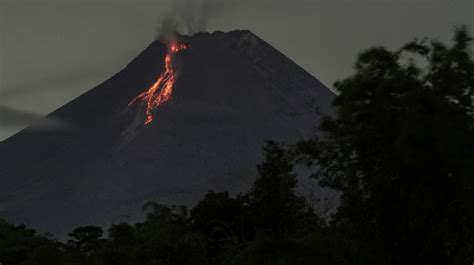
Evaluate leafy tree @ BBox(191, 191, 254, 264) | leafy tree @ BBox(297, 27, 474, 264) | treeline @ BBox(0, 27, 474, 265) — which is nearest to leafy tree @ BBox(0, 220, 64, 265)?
leafy tree @ BBox(191, 191, 254, 264)

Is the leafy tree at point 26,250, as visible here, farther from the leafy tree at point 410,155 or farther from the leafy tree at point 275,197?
the leafy tree at point 410,155

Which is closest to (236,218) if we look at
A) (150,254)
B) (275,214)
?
(275,214)

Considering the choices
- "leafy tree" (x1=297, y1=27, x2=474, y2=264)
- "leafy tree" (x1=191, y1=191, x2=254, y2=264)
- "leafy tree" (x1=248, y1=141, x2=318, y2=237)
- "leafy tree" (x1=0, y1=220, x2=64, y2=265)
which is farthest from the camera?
"leafy tree" (x1=191, y1=191, x2=254, y2=264)

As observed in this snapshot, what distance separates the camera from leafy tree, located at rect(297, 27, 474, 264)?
1634 cm

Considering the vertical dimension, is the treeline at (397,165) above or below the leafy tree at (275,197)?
below

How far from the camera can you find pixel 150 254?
102ft

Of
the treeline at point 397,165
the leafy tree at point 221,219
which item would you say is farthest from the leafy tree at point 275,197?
the treeline at point 397,165

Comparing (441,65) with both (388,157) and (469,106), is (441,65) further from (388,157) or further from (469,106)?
(388,157)

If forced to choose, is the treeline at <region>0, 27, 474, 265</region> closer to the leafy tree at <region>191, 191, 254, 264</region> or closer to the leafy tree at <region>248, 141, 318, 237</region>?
the leafy tree at <region>248, 141, 318, 237</region>

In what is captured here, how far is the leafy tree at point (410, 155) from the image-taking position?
53.6 ft

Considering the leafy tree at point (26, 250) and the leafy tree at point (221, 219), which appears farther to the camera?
the leafy tree at point (221, 219)

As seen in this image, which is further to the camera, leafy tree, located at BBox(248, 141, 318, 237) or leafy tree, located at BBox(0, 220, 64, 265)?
leafy tree, located at BBox(248, 141, 318, 237)

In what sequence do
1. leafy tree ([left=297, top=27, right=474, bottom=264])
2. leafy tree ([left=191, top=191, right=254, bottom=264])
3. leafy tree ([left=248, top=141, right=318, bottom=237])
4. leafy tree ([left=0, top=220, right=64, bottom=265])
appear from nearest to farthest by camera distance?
1. leafy tree ([left=297, top=27, right=474, bottom=264])
2. leafy tree ([left=0, top=220, right=64, bottom=265])
3. leafy tree ([left=248, top=141, right=318, bottom=237])
4. leafy tree ([left=191, top=191, right=254, bottom=264])

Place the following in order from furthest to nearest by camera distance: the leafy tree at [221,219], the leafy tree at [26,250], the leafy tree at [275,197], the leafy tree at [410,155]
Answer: the leafy tree at [221,219] < the leafy tree at [275,197] < the leafy tree at [26,250] < the leafy tree at [410,155]
